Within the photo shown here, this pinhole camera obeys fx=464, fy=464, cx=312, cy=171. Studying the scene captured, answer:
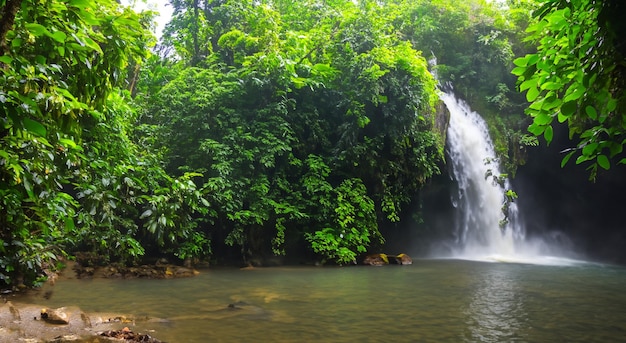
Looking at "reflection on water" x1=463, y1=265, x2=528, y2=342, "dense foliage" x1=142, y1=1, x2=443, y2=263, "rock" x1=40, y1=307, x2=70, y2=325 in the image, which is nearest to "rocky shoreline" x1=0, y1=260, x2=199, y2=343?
"rock" x1=40, y1=307, x2=70, y2=325

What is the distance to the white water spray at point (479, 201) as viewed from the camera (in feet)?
55.0

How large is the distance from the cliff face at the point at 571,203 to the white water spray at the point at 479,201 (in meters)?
1.20

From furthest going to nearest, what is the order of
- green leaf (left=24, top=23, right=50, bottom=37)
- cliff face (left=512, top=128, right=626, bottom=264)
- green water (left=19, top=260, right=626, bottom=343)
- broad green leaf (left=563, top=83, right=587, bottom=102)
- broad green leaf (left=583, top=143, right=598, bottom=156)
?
cliff face (left=512, top=128, right=626, bottom=264)
green water (left=19, top=260, right=626, bottom=343)
broad green leaf (left=583, top=143, right=598, bottom=156)
broad green leaf (left=563, top=83, right=587, bottom=102)
green leaf (left=24, top=23, right=50, bottom=37)

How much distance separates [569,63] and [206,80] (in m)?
12.1

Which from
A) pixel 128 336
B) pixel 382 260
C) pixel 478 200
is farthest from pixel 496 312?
pixel 478 200

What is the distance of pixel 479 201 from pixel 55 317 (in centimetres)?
1465

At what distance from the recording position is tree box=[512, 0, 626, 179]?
217 cm

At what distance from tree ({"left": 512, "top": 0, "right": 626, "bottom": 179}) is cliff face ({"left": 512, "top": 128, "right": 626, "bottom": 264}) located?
1594cm

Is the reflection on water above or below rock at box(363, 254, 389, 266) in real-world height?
below

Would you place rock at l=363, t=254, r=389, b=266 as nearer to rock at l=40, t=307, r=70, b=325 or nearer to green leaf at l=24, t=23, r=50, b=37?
rock at l=40, t=307, r=70, b=325

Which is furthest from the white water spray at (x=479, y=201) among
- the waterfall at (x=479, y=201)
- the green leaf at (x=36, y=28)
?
the green leaf at (x=36, y=28)

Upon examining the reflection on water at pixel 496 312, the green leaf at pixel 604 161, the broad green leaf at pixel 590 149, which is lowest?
the reflection on water at pixel 496 312

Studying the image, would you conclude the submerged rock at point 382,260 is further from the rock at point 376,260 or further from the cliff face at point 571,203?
the cliff face at point 571,203

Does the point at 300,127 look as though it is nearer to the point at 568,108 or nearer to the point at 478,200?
the point at 478,200
